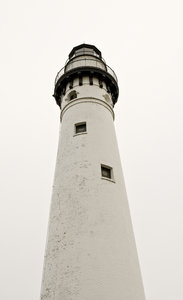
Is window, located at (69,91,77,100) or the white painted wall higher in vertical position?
window, located at (69,91,77,100)

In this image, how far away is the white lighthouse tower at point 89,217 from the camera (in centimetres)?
830

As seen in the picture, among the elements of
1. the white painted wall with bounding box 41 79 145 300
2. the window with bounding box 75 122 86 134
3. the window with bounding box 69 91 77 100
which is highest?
the window with bounding box 69 91 77 100

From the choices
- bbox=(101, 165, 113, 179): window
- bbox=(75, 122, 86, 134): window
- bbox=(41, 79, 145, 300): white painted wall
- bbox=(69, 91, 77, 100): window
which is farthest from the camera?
bbox=(69, 91, 77, 100): window

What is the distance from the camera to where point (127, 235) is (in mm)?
9906

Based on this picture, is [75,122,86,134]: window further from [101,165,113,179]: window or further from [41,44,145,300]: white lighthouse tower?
[101,165,113,179]: window

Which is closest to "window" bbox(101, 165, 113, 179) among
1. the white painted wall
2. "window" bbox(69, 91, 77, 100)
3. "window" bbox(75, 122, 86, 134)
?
the white painted wall

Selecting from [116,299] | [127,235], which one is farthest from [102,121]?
[116,299]

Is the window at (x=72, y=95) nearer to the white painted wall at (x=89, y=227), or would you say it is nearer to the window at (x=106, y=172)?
the white painted wall at (x=89, y=227)

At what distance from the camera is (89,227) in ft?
30.6

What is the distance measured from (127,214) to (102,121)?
498cm

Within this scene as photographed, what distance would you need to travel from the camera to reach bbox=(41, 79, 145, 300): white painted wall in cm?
826

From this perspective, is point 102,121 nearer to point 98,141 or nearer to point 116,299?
point 98,141

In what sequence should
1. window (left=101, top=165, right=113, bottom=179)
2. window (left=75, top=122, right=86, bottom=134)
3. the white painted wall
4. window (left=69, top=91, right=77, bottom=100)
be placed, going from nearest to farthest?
the white painted wall → window (left=101, top=165, right=113, bottom=179) → window (left=75, top=122, right=86, bottom=134) → window (left=69, top=91, right=77, bottom=100)

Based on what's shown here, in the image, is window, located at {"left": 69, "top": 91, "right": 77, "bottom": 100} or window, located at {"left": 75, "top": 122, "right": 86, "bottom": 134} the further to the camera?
window, located at {"left": 69, "top": 91, "right": 77, "bottom": 100}
